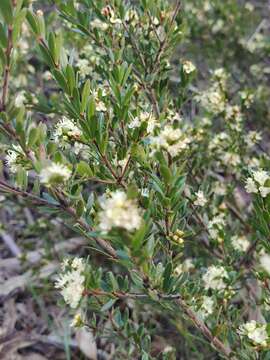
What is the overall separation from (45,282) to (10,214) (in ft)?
2.91

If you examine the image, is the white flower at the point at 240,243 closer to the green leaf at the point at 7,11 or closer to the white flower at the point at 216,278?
the white flower at the point at 216,278

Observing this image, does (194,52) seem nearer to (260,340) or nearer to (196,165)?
(196,165)

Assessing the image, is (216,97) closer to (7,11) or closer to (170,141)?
(170,141)

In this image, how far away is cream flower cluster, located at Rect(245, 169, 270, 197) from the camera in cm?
143

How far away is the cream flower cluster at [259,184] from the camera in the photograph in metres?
1.43

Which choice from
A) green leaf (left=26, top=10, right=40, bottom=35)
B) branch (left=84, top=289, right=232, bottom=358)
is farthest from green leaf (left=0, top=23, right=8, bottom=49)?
branch (left=84, top=289, right=232, bottom=358)

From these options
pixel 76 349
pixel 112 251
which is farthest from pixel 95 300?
pixel 76 349

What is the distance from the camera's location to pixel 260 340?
4.48ft

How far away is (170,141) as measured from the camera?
1.23 meters

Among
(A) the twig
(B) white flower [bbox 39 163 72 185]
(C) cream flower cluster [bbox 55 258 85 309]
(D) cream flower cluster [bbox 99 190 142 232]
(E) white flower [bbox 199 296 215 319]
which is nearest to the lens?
(D) cream flower cluster [bbox 99 190 142 232]

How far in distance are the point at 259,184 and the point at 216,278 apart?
58cm

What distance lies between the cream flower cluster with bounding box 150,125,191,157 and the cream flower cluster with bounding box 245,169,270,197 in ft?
1.13

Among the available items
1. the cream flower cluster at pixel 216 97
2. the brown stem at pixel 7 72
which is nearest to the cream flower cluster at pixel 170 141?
the brown stem at pixel 7 72

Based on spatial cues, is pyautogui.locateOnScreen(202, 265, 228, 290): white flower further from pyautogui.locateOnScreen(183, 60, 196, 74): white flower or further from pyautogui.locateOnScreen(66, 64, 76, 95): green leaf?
pyautogui.locateOnScreen(66, 64, 76, 95): green leaf
